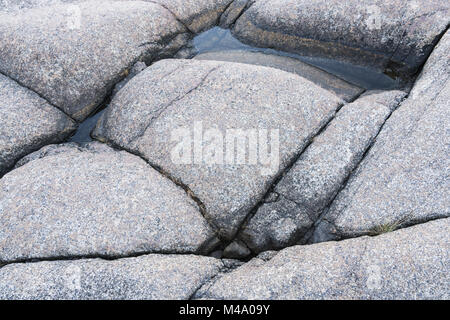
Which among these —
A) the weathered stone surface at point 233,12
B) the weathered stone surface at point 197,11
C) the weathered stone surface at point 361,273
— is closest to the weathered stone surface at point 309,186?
the weathered stone surface at point 361,273

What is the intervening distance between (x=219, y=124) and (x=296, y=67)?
7.97 ft

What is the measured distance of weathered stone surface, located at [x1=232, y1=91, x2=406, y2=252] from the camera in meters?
4.37

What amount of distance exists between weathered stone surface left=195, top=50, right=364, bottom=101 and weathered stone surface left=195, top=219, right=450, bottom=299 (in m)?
2.79

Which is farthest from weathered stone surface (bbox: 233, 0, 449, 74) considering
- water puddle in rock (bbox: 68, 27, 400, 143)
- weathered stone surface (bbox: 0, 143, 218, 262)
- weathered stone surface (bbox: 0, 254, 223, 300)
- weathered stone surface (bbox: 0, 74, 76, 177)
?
weathered stone surface (bbox: 0, 254, 223, 300)

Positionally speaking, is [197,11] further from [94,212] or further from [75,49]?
[94,212]

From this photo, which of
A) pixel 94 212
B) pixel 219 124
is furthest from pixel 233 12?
pixel 94 212

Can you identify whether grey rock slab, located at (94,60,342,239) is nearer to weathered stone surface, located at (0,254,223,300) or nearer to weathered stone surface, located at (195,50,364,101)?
weathered stone surface, located at (195,50,364,101)

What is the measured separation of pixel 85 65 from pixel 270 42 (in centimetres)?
359

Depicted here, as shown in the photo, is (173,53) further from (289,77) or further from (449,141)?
(449,141)

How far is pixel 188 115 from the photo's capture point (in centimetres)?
493

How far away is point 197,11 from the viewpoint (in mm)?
7051

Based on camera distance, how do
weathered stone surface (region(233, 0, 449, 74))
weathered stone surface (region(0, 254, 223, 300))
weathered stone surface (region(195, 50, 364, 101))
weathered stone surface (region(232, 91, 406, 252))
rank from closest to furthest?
weathered stone surface (region(0, 254, 223, 300))
weathered stone surface (region(232, 91, 406, 252))
weathered stone surface (region(233, 0, 449, 74))
weathered stone surface (region(195, 50, 364, 101))

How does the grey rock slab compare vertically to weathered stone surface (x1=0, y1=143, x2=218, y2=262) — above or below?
above
